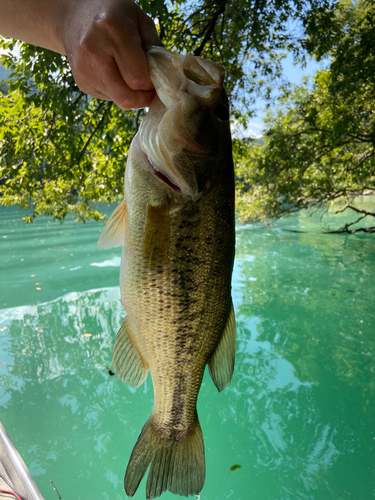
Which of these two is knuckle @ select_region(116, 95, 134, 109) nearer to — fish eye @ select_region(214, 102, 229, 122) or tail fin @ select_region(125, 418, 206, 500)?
fish eye @ select_region(214, 102, 229, 122)

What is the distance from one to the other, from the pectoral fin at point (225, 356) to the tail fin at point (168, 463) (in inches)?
12.6

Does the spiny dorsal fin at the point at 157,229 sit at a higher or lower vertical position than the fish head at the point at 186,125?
lower

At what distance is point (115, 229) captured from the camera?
1662 millimetres

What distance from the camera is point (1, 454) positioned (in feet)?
9.78

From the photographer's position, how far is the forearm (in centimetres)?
118

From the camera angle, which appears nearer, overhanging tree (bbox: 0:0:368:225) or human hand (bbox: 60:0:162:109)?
human hand (bbox: 60:0:162:109)

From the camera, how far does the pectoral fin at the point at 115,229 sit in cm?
163

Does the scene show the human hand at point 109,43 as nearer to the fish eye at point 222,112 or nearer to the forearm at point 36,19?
the forearm at point 36,19

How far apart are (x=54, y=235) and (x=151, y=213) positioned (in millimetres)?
22463

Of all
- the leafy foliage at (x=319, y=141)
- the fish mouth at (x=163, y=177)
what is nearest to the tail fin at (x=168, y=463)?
the fish mouth at (x=163, y=177)

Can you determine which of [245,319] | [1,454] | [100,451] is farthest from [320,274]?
[1,454]

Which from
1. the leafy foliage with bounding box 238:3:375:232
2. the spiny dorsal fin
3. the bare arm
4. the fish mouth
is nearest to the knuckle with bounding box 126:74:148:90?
the bare arm

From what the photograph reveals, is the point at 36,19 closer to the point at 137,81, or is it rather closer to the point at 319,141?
the point at 137,81

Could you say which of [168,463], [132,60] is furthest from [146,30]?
[168,463]
